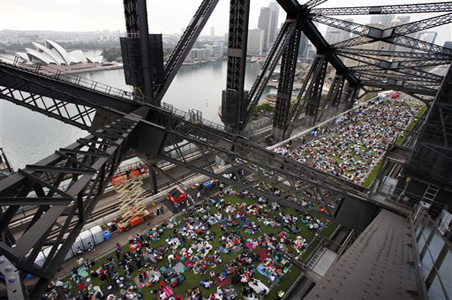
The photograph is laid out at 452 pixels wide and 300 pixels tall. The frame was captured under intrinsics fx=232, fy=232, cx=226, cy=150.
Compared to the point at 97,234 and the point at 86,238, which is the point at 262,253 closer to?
the point at 97,234

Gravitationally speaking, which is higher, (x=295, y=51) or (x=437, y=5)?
(x=437, y=5)

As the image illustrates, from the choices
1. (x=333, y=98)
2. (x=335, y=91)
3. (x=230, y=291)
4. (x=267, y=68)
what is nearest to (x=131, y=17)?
(x=267, y=68)

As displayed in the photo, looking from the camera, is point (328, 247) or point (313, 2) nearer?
point (328, 247)

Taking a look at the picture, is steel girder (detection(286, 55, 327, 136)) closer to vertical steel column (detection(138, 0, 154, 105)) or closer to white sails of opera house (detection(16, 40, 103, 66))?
vertical steel column (detection(138, 0, 154, 105))

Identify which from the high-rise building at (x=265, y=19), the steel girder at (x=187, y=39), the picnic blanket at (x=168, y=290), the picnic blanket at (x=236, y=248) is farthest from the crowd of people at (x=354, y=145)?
the high-rise building at (x=265, y=19)

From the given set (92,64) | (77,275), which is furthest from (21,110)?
(77,275)

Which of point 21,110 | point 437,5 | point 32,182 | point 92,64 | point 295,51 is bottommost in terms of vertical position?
point 21,110

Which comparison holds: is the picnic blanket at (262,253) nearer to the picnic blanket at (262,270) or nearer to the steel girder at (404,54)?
the picnic blanket at (262,270)

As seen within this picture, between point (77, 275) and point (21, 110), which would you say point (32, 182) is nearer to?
point (77, 275)
